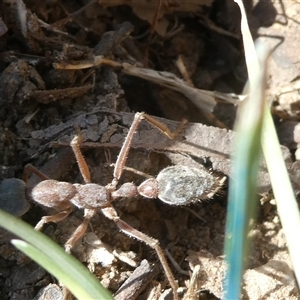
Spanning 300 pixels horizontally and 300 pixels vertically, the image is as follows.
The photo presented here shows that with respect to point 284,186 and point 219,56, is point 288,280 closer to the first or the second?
point 284,186

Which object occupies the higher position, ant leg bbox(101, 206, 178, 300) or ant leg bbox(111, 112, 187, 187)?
ant leg bbox(111, 112, 187, 187)

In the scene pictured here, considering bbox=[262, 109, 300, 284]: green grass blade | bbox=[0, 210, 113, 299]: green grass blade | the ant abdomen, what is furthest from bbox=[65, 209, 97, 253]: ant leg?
bbox=[262, 109, 300, 284]: green grass blade

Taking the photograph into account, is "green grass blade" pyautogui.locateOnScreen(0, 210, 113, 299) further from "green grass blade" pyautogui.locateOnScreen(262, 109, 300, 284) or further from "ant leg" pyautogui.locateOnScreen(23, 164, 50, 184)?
"ant leg" pyautogui.locateOnScreen(23, 164, 50, 184)

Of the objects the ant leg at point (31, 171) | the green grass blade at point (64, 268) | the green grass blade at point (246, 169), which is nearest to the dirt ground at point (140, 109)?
the ant leg at point (31, 171)

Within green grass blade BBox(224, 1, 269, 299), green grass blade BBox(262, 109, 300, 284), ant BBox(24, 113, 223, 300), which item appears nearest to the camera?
green grass blade BBox(224, 1, 269, 299)

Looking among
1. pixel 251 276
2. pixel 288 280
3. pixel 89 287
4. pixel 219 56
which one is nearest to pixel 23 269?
pixel 89 287

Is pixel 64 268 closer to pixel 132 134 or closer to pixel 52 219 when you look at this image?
pixel 52 219

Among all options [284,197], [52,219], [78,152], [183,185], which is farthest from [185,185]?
[284,197]
